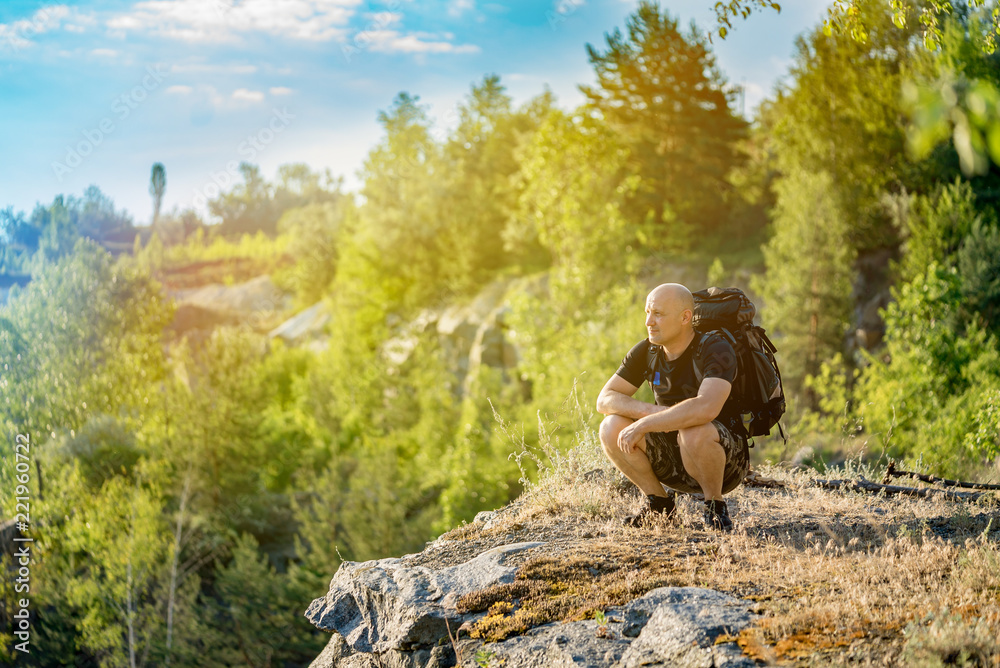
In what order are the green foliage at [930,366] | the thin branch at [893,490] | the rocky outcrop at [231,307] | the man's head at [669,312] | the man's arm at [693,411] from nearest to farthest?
the man's arm at [693,411] → the man's head at [669,312] → the thin branch at [893,490] → the green foliage at [930,366] → the rocky outcrop at [231,307]

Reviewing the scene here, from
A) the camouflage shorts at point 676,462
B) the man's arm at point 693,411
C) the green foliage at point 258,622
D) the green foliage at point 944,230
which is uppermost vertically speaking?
the green foliage at point 944,230

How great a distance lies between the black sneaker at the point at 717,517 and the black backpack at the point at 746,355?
1.71ft

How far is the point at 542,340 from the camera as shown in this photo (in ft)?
80.5

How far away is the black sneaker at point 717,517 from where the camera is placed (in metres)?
4.52

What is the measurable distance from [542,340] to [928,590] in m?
21.4

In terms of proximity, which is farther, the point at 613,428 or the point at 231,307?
the point at 231,307

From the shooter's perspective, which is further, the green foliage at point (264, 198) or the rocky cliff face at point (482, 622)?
the green foliage at point (264, 198)

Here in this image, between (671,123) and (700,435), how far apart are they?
82.7 ft

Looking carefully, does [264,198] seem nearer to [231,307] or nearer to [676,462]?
[231,307]

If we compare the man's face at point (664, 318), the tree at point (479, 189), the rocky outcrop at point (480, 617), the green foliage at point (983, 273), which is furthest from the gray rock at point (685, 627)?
the tree at point (479, 189)

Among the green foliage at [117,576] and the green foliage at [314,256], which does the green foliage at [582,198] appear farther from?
the green foliage at [314,256]

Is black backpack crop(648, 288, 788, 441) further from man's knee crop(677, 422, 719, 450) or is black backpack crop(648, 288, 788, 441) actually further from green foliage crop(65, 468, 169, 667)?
green foliage crop(65, 468, 169, 667)

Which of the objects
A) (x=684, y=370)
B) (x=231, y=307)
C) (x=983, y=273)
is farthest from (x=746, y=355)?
(x=231, y=307)

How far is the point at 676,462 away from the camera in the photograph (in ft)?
15.1
